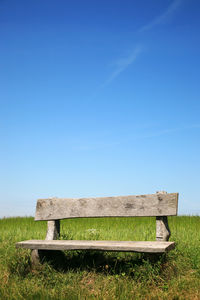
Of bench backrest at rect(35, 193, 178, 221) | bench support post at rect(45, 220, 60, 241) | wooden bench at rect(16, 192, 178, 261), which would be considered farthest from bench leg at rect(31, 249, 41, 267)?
bench backrest at rect(35, 193, 178, 221)

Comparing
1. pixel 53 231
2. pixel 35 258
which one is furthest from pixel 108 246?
pixel 53 231

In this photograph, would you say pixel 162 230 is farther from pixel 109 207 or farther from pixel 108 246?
pixel 108 246

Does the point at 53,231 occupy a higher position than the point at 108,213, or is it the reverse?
the point at 108,213

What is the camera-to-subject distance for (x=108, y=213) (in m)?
5.79

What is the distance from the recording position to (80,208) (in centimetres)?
604

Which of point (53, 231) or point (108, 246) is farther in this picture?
point (53, 231)

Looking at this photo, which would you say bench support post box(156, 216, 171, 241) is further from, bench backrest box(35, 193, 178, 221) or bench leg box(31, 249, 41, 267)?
bench leg box(31, 249, 41, 267)

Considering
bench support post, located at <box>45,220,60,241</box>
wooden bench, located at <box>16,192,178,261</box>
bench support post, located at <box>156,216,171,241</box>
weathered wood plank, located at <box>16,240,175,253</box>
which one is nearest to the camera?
weathered wood plank, located at <box>16,240,175,253</box>

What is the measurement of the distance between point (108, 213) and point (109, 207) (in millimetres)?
96

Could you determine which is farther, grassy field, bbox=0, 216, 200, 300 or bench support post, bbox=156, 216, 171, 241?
bench support post, bbox=156, 216, 171, 241

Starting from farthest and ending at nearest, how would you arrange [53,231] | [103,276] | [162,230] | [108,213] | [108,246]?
1. [53,231]
2. [108,213]
3. [162,230]
4. [103,276]
5. [108,246]

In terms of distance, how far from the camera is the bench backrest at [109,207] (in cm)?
541

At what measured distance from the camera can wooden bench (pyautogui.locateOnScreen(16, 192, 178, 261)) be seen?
4816mm

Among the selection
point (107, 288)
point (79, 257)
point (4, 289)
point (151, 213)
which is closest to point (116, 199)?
point (151, 213)
